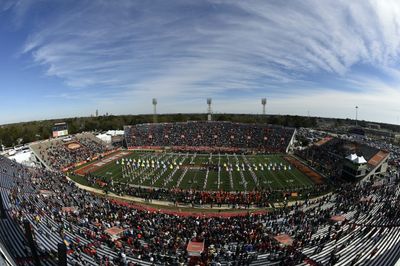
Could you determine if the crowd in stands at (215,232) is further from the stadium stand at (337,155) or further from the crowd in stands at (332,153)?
the crowd in stands at (332,153)

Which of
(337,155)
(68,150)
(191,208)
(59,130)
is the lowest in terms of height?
(191,208)

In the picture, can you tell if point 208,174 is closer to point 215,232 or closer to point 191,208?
point 191,208

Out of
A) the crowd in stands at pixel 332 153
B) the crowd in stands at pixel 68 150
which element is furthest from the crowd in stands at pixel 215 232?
the crowd in stands at pixel 68 150

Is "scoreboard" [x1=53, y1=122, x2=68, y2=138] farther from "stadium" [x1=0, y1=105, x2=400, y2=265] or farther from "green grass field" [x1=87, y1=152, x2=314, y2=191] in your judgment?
"green grass field" [x1=87, y1=152, x2=314, y2=191]

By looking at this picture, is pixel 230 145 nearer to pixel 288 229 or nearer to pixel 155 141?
pixel 155 141

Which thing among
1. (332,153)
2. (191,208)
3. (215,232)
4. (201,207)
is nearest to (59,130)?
(191,208)

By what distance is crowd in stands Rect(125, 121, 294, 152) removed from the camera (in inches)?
2662

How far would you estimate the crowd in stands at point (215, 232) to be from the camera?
589 inches

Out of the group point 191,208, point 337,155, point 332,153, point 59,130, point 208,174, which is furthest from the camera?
point 59,130

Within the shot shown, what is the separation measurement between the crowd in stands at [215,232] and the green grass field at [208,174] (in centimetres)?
1128

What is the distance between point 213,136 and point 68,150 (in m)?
38.4

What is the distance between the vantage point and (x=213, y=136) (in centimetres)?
7381

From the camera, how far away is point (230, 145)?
228 feet

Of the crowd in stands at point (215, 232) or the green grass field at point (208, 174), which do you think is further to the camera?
the green grass field at point (208, 174)
